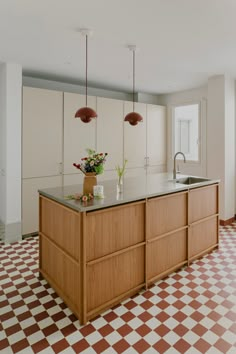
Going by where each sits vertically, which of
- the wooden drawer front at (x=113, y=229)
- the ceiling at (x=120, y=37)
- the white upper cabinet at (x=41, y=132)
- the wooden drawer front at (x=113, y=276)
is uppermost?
the ceiling at (x=120, y=37)

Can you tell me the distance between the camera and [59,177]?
4.38 metres

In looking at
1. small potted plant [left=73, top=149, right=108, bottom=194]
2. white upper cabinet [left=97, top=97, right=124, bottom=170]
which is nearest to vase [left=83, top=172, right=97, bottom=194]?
small potted plant [left=73, top=149, right=108, bottom=194]

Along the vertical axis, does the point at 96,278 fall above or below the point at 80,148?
below

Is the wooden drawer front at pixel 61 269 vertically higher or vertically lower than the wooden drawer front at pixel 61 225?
lower

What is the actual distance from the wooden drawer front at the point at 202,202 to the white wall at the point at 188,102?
6.58ft

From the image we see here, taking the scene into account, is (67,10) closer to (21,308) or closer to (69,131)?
(69,131)

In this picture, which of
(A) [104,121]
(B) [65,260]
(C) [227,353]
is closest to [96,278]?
(B) [65,260]

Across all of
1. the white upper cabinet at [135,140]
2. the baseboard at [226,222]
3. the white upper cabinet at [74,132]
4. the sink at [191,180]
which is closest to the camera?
the sink at [191,180]

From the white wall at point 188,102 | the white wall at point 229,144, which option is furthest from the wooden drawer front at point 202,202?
the white wall at point 188,102

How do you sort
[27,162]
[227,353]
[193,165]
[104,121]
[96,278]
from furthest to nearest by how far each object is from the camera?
[193,165] → [104,121] → [27,162] → [96,278] → [227,353]

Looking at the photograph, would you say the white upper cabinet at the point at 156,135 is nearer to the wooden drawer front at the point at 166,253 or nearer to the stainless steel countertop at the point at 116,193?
the stainless steel countertop at the point at 116,193

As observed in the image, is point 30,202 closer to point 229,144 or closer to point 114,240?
point 114,240

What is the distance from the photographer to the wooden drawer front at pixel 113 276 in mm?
2201

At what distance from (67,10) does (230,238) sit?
12.5ft
